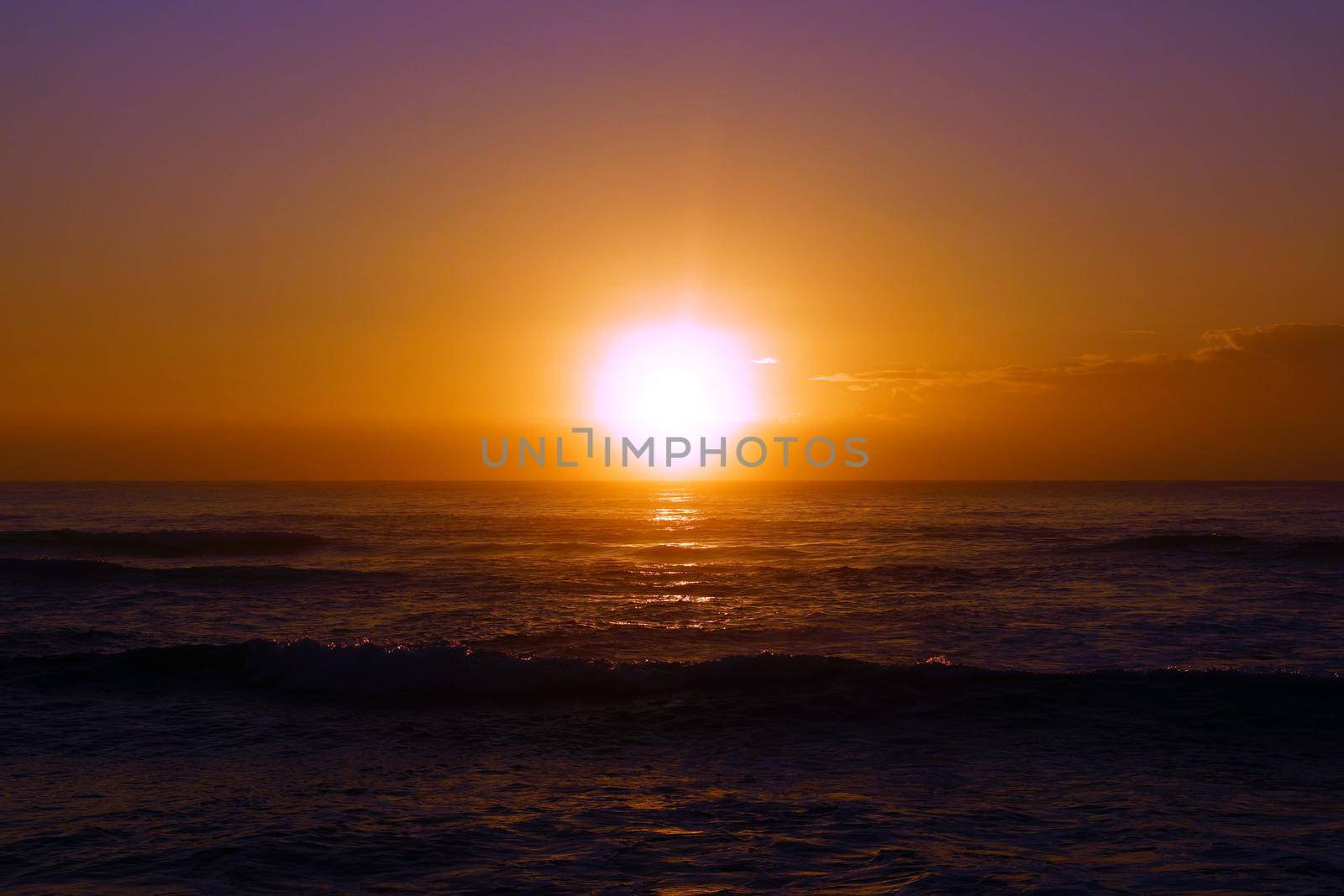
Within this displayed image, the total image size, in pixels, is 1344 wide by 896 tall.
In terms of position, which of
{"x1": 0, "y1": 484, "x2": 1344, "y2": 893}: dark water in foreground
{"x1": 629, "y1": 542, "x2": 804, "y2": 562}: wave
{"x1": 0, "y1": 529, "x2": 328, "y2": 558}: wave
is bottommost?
{"x1": 629, "y1": 542, "x2": 804, "y2": 562}: wave

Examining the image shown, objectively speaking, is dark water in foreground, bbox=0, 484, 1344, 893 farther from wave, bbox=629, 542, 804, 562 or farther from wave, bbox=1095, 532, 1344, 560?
wave, bbox=629, 542, 804, 562

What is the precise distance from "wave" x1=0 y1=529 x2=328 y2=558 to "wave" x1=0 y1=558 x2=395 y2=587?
28.0ft

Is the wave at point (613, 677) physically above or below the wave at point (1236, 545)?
above

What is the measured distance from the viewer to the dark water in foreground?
25.4ft

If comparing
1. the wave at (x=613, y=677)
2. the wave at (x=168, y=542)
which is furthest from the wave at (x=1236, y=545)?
the wave at (x=168, y=542)

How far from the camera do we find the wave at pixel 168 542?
4275 cm

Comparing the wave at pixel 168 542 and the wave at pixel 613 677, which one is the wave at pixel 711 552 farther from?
the wave at pixel 613 677

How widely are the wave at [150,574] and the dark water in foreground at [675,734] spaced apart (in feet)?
2.29

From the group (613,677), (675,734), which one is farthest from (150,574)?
(675,734)

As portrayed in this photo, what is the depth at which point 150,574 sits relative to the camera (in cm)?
3197

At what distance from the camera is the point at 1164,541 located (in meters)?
42.2

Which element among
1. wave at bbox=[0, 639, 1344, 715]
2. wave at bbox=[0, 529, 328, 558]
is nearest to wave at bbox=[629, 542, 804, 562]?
wave at bbox=[0, 529, 328, 558]

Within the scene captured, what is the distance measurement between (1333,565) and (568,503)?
217 feet

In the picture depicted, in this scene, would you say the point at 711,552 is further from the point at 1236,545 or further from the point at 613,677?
the point at 613,677
